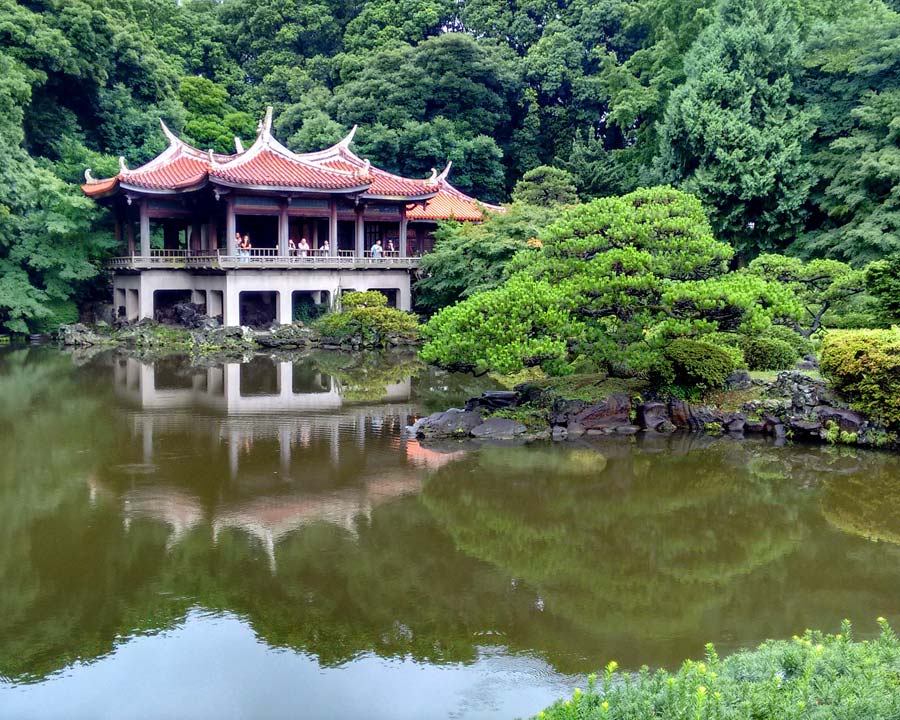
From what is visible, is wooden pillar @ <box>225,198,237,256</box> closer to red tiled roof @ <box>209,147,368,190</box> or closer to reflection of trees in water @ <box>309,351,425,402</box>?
red tiled roof @ <box>209,147,368,190</box>

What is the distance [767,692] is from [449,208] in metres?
31.7

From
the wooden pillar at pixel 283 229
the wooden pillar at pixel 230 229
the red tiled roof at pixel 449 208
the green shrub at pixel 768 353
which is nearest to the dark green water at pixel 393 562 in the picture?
the green shrub at pixel 768 353

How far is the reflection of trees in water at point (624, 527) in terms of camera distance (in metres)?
8.08

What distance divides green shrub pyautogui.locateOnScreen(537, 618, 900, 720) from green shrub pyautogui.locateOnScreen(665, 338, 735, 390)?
31.8ft

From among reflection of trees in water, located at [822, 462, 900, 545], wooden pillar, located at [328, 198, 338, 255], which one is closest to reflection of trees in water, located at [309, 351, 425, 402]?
wooden pillar, located at [328, 198, 338, 255]

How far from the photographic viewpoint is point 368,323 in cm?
2783

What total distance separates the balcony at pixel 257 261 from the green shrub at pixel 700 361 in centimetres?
1710

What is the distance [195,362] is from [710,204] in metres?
15.5

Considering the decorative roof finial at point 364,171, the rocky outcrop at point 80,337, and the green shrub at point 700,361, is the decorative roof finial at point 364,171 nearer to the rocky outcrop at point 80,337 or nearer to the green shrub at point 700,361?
the rocky outcrop at point 80,337

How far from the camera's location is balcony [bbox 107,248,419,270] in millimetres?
28547

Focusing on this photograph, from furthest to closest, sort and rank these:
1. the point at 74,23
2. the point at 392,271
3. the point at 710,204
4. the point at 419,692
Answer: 1. the point at 74,23
2. the point at 392,271
3. the point at 710,204
4. the point at 419,692

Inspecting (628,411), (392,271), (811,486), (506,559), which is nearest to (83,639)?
(506,559)

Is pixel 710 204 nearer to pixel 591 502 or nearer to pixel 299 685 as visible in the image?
pixel 591 502

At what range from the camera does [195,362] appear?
24094 mm
